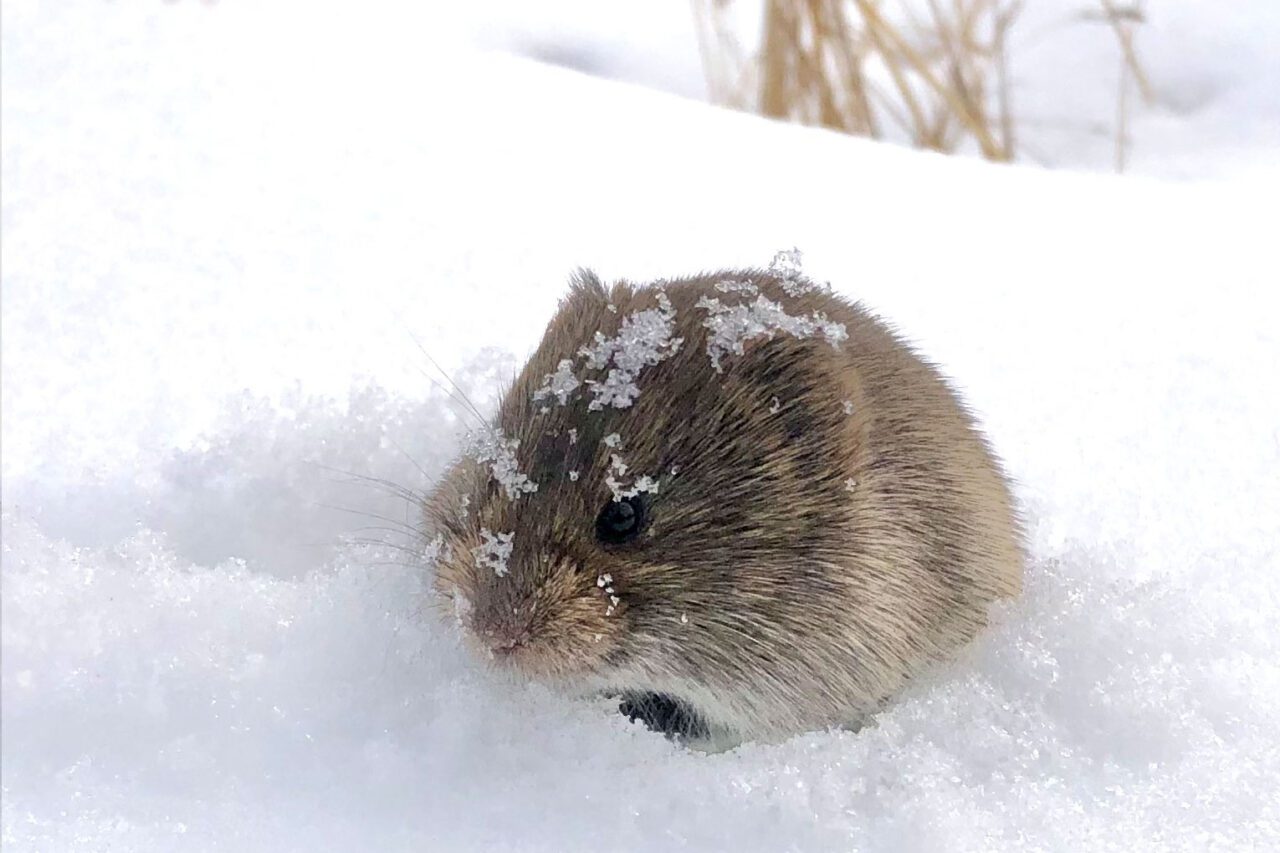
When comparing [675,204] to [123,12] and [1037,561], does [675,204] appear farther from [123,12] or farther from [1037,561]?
[123,12]

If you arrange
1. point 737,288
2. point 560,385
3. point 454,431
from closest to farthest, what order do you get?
point 560,385, point 737,288, point 454,431

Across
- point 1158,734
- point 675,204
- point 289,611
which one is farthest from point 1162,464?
point 289,611

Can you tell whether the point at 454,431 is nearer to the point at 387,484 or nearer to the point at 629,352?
the point at 387,484

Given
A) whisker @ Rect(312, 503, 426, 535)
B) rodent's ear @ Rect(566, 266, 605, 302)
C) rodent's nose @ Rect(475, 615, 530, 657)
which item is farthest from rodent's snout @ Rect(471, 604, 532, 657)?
rodent's ear @ Rect(566, 266, 605, 302)

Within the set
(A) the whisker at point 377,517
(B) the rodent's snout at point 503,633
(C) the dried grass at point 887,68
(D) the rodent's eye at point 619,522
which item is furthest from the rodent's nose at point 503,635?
(C) the dried grass at point 887,68

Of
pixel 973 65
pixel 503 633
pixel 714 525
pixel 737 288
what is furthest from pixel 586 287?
pixel 973 65

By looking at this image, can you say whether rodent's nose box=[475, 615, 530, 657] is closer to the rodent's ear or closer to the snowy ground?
the snowy ground
